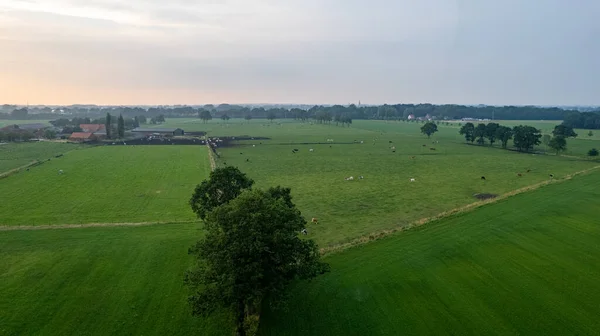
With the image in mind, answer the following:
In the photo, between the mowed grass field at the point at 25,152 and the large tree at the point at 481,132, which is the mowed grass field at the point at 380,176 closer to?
the large tree at the point at 481,132

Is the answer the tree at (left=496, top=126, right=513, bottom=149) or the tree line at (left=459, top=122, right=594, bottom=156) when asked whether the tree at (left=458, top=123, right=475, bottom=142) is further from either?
the tree at (left=496, top=126, right=513, bottom=149)

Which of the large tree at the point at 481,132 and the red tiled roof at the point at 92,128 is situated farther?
the red tiled roof at the point at 92,128

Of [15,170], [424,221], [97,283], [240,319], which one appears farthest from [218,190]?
[15,170]

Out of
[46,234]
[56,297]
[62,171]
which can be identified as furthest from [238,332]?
[62,171]

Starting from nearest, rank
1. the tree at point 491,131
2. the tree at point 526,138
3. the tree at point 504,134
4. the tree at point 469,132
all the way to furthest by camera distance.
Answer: the tree at point 526,138, the tree at point 504,134, the tree at point 491,131, the tree at point 469,132

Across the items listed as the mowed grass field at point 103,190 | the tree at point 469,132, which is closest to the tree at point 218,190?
the mowed grass field at point 103,190

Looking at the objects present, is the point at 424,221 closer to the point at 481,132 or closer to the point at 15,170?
the point at 15,170

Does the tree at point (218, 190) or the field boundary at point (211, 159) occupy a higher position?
the tree at point (218, 190)
